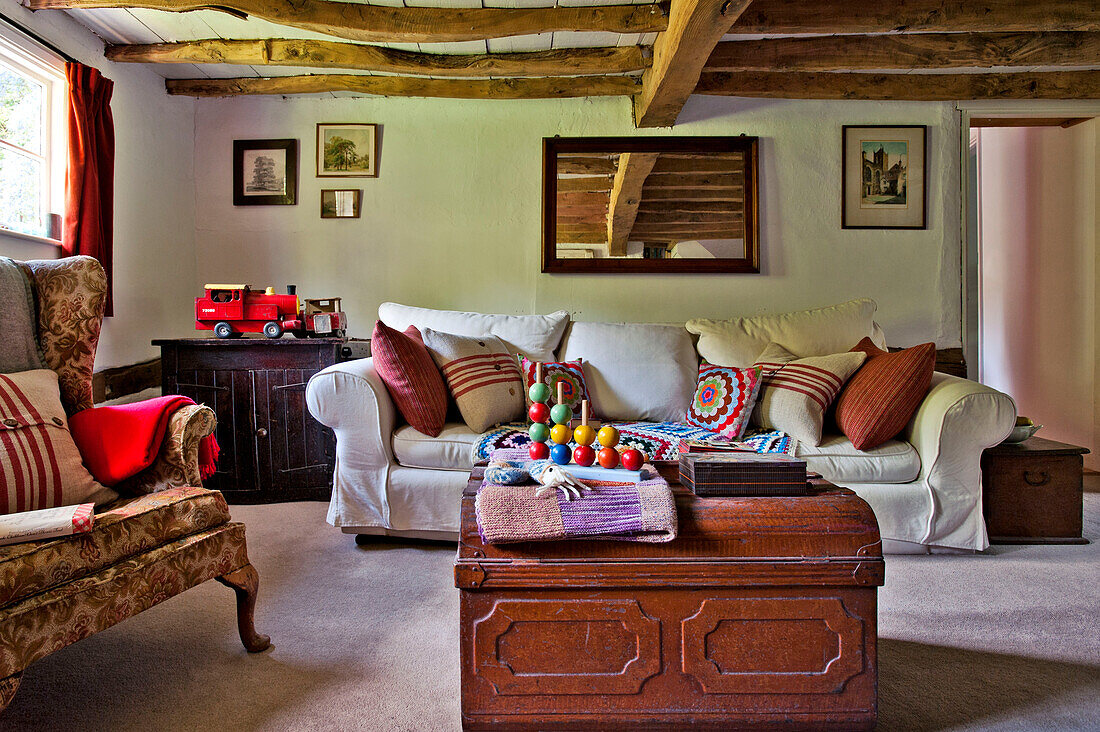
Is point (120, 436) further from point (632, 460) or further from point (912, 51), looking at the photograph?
point (912, 51)

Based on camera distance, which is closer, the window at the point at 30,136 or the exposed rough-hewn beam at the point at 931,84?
the window at the point at 30,136

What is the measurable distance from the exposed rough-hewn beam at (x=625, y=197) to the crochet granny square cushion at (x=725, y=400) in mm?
1097

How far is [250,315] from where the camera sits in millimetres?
3352

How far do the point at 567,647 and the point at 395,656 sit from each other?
2.02 feet

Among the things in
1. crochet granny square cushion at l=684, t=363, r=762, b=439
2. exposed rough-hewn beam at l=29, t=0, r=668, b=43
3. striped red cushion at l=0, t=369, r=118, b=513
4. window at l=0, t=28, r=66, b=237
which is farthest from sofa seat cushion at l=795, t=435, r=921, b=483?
window at l=0, t=28, r=66, b=237

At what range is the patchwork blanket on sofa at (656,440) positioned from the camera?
2564mm

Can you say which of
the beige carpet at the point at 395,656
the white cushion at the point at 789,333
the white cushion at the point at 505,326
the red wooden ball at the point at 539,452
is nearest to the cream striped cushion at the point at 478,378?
the white cushion at the point at 505,326

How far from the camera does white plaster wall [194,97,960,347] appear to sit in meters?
3.79

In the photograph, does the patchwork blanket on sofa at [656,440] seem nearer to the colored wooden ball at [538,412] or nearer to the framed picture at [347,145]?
the colored wooden ball at [538,412]

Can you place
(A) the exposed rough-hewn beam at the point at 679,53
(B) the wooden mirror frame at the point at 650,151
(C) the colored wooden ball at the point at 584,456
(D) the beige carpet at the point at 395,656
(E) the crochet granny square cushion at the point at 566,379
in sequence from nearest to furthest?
(D) the beige carpet at the point at 395,656, (C) the colored wooden ball at the point at 584,456, (A) the exposed rough-hewn beam at the point at 679,53, (E) the crochet granny square cushion at the point at 566,379, (B) the wooden mirror frame at the point at 650,151

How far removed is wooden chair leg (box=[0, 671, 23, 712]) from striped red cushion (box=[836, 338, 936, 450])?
8.16ft

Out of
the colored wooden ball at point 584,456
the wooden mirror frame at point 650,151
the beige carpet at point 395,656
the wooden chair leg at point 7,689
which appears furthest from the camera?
the wooden mirror frame at point 650,151

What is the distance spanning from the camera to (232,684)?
5.37 feet

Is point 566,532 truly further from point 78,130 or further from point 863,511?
point 78,130
